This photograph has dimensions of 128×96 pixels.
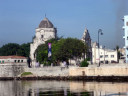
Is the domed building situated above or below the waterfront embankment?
above

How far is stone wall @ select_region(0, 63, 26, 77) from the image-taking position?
286ft

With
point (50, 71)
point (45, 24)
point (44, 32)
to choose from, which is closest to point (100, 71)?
point (50, 71)

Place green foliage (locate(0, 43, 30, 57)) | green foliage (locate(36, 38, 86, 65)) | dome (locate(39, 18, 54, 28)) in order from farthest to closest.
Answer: green foliage (locate(0, 43, 30, 57))
dome (locate(39, 18, 54, 28))
green foliage (locate(36, 38, 86, 65))

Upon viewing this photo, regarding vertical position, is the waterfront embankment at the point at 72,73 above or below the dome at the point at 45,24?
below

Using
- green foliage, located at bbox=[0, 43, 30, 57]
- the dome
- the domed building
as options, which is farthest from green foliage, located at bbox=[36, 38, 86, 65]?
green foliage, located at bbox=[0, 43, 30, 57]

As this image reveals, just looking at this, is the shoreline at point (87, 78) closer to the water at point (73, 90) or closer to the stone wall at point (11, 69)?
the stone wall at point (11, 69)

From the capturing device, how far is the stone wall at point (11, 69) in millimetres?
87250

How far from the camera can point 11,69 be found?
8862cm

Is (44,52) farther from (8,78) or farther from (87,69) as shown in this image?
(87,69)

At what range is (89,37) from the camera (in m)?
116

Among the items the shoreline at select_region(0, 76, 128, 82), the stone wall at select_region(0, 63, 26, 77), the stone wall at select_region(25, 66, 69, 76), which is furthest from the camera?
the stone wall at select_region(0, 63, 26, 77)

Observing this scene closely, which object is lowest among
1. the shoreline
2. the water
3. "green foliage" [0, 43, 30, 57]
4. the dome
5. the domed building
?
the water

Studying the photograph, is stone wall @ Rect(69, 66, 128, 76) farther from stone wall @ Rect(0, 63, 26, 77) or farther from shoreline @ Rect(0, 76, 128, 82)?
stone wall @ Rect(0, 63, 26, 77)

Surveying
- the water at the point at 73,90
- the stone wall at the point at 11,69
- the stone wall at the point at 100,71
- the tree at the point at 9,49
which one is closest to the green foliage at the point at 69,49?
the stone wall at the point at 11,69
